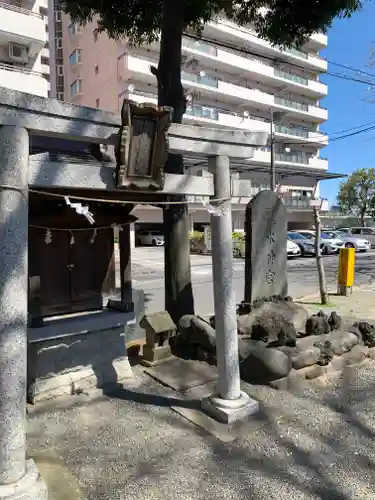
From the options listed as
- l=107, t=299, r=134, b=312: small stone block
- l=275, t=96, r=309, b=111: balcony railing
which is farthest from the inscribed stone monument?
l=275, t=96, r=309, b=111: balcony railing

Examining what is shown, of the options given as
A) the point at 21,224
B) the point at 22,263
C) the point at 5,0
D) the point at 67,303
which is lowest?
the point at 67,303

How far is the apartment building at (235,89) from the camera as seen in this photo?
87.4 feet

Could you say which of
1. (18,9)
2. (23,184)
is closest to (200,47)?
(18,9)

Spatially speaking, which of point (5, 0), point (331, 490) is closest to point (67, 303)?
point (331, 490)

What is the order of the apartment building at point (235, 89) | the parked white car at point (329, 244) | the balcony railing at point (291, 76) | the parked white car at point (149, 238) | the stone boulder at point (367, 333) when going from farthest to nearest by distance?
the balcony railing at point (291, 76) → the parked white car at point (149, 238) → the apartment building at point (235, 89) → the parked white car at point (329, 244) → the stone boulder at point (367, 333)

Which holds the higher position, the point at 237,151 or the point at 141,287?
the point at 237,151

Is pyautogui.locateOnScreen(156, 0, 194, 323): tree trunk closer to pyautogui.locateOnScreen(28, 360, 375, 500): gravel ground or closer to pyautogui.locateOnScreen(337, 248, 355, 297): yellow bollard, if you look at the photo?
pyautogui.locateOnScreen(28, 360, 375, 500): gravel ground

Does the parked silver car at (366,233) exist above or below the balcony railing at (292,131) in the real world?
below

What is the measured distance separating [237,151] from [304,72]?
37.7m

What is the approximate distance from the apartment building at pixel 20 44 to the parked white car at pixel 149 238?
1303cm

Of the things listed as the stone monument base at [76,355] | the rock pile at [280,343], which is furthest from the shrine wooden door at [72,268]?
the rock pile at [280,343]

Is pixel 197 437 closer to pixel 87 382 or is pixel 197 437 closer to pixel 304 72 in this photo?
pixel 87 382

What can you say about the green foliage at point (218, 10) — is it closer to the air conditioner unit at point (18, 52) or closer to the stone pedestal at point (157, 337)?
the stone pedestal at point (157, 337)

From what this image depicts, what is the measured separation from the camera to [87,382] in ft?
14.6
